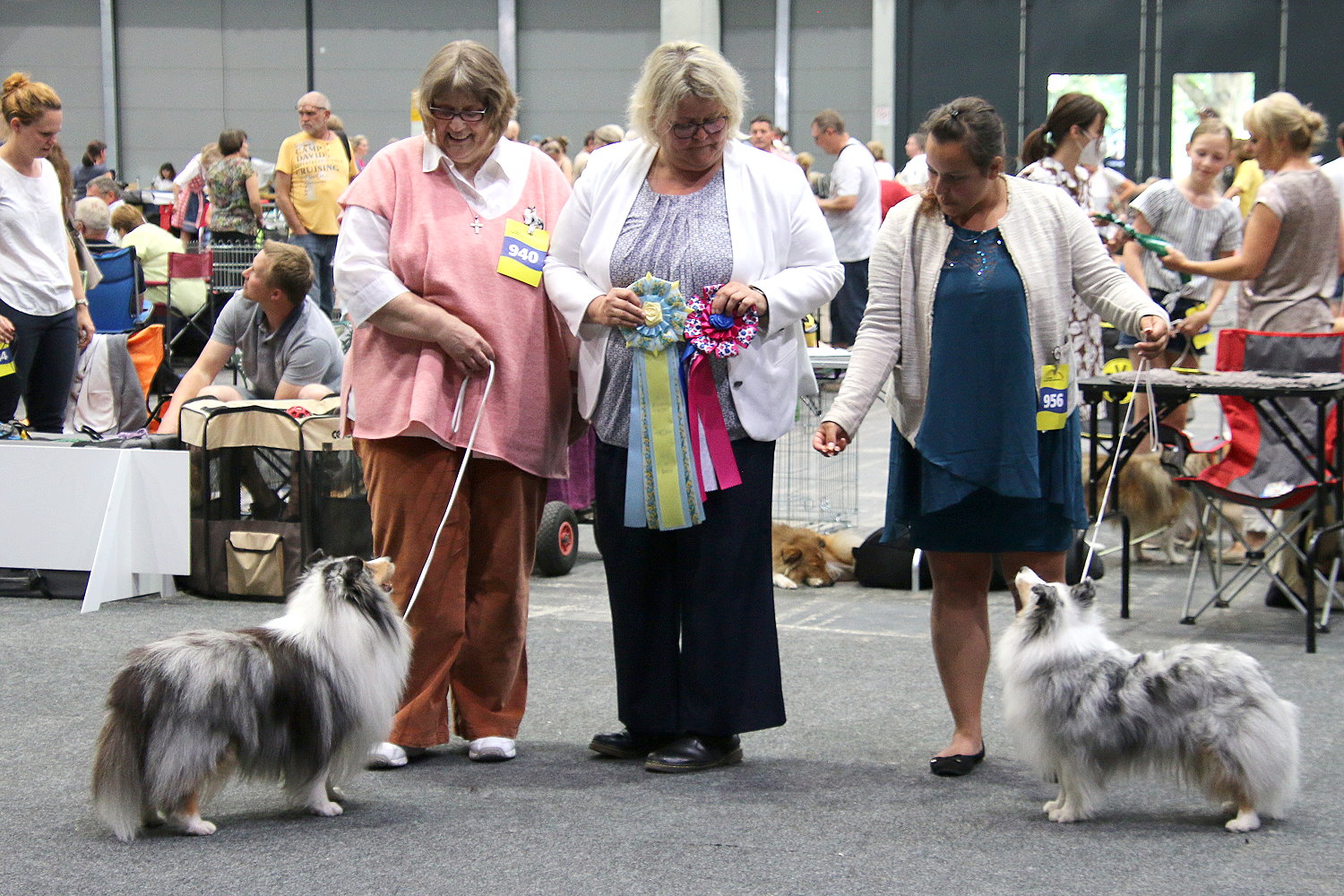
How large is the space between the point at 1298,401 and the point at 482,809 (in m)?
3.11

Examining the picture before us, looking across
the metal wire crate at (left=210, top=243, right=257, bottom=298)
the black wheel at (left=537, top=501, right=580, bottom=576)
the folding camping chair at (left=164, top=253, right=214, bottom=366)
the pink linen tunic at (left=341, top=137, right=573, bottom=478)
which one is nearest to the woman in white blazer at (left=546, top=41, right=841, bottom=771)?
the pink linen tunic at (left=341, top=137, right=573, bottom=478)

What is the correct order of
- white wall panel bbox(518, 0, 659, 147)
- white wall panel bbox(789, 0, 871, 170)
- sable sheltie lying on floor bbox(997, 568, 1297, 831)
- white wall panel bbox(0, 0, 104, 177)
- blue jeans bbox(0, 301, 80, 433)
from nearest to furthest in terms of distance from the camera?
sable sheltie lying on floor bbox(997, 568, 1297, 831) < blue jeans bbox(0, 301, 80, 433) < white wall panel bbox(789, 0, 871, 170) < white wall panel bbox(518, 0, 659, 147) < white wall panel bbox(0, 0, 104, 177)

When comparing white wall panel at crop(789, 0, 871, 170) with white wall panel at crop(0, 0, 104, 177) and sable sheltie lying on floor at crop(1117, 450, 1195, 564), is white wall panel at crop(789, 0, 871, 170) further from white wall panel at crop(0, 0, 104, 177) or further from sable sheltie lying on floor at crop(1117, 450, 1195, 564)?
sable sheltie lying on floor at crop(1117, 450, 1195, 564)

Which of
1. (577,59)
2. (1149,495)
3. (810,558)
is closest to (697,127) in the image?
(810,558)

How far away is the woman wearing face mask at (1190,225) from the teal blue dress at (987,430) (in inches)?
117

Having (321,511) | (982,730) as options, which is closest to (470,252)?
(982,730)

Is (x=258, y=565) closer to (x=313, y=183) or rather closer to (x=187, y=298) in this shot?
(x=313, y=183)

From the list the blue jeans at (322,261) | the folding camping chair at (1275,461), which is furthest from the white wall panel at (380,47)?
the folding camping chair at (1275,461)

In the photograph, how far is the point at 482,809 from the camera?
9.05 ft

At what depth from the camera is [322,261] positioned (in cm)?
925

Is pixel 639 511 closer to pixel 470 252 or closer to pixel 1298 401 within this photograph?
pixel 470 252

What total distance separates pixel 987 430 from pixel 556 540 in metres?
2.57

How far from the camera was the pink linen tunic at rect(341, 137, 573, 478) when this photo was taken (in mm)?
2910

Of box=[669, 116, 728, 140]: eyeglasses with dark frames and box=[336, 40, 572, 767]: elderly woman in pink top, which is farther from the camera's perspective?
box=[336, 40, 572, 767]: elderly woman in pink top
